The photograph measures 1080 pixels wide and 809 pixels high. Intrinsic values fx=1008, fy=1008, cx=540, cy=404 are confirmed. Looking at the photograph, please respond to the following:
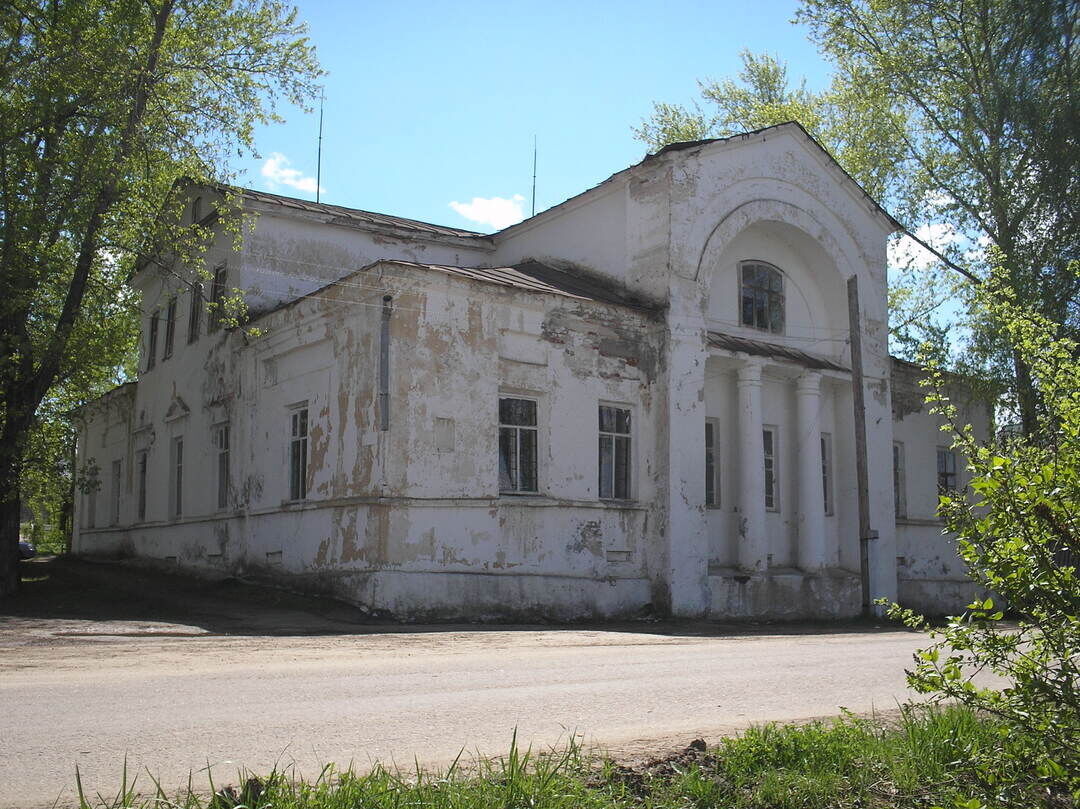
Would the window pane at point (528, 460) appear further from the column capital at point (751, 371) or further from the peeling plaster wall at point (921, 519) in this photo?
the peeling plaster wall at point (921, 519)

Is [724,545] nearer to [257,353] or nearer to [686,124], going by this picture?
[257,353]

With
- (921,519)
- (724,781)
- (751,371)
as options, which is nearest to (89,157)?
(751,371)

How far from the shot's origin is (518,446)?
683 inches

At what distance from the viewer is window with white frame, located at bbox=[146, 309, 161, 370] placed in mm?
26630

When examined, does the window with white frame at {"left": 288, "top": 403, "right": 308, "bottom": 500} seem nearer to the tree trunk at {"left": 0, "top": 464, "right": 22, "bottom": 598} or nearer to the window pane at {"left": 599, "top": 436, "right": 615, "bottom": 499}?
the tree trunk at {"left": 0, "top": 464, "right": 22, "bottom": 598}

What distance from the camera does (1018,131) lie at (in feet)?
71.6

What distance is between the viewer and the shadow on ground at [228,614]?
46.1 ft

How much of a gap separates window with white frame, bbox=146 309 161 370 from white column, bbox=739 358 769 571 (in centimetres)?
1545

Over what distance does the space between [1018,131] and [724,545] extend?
11.1 m

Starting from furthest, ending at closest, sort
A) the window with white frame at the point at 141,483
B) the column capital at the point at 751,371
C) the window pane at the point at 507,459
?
the window with white frame at the point at 141,483 → the column capital at the point at 751,371 → the window pane at the point at 507,459

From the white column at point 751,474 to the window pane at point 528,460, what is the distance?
16.1ft

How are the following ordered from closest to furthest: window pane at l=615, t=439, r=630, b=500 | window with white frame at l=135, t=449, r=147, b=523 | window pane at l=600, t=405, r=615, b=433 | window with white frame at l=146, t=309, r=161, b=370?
window pane at l=600, t=405, r=615, b=433
window pane at l=615, t=439, r=630, b=500
window with white frame at l=135, t=449, r=147, b=523
window with white frame at l=146, t=309, r=161, b=370

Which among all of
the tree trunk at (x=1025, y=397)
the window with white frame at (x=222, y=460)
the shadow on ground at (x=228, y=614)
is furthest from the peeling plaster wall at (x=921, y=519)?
the window with white frame at (x=222, y=460)

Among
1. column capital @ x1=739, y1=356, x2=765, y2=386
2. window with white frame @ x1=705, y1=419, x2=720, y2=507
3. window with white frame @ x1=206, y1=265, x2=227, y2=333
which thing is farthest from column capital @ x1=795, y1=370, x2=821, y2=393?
window with white frame @ x1=206, y1=265, x2=227, y2=333
